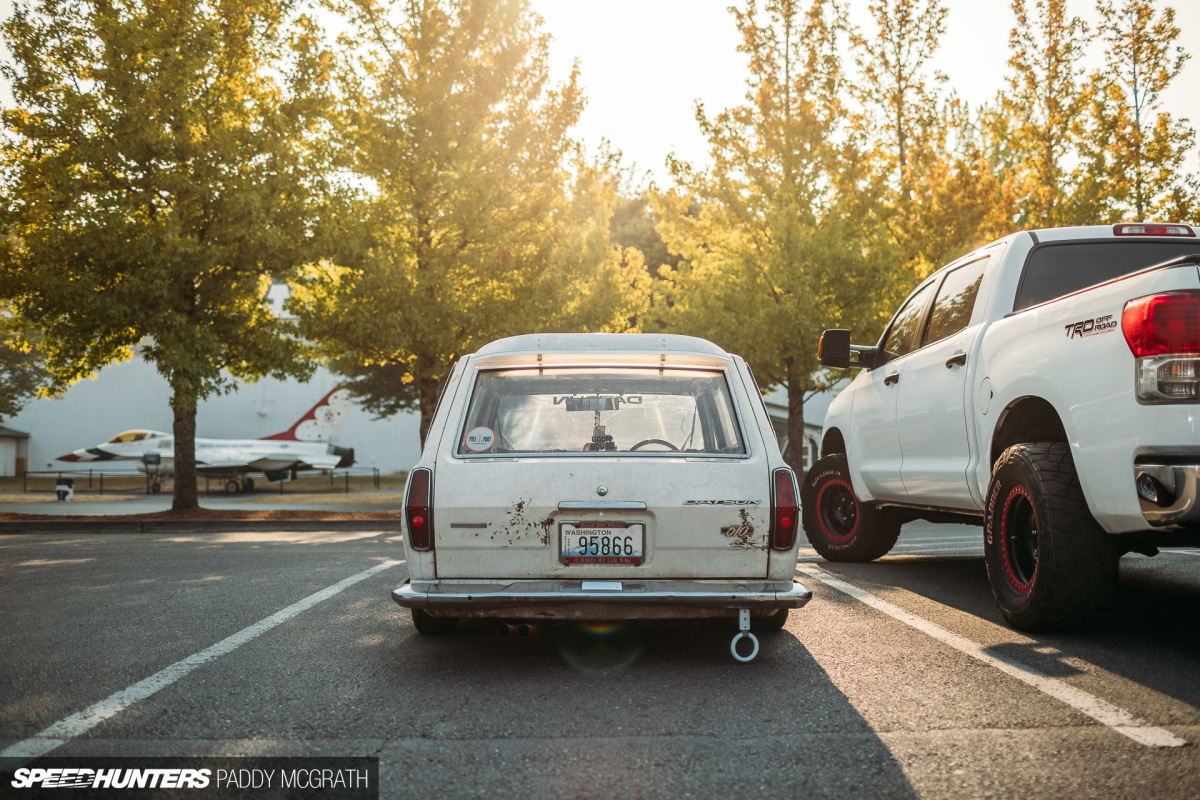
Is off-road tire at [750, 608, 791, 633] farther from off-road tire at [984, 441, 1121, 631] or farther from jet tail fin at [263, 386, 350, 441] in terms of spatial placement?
jet tail fin at [263, 386, 350, 441]

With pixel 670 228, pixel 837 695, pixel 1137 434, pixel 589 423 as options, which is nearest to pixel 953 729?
pixel 837 695

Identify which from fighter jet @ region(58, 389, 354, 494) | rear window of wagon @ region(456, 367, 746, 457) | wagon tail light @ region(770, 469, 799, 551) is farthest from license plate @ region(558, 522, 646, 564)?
fighter jet @ region(58, 389, 354, 494)

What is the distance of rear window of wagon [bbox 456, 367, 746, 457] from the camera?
16.0 ft

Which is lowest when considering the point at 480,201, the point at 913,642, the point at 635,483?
the point at 913,642

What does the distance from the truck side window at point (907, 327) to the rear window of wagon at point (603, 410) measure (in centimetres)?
273

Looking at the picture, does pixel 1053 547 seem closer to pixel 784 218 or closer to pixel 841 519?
pixel 841 519

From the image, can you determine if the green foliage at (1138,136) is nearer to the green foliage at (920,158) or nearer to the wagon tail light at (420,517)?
the green foliage at (920,158)

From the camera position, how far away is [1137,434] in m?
4.11

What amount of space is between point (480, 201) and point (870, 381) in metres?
11.2

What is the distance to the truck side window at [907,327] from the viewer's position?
7199 millimetres

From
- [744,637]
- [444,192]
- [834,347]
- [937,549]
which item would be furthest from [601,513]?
[444,192]

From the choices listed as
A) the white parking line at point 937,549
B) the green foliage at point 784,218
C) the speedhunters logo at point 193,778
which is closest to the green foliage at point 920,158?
the green foliage at point 784,218

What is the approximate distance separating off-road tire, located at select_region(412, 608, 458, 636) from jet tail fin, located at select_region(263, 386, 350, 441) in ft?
103

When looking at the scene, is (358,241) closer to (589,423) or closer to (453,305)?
(453,305)
